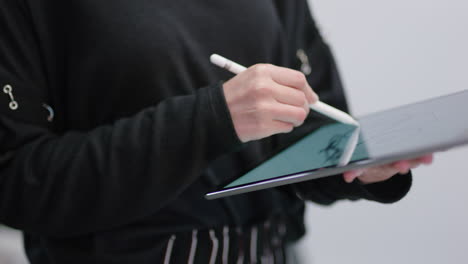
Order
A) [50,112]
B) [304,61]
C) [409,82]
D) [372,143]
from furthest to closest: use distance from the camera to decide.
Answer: [409,82], [304,61], [50,112], [372,143]

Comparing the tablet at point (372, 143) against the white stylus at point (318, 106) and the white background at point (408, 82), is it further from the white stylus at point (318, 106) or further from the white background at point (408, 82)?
the white background at point (408, 82)

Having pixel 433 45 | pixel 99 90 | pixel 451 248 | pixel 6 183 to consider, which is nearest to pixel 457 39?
pixel 433 45

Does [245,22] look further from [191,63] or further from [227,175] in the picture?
[227,175]

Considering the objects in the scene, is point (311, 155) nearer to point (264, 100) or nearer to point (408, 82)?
point (264, 100)

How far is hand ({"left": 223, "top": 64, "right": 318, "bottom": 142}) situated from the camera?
0.40m

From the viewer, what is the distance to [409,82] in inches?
30.9

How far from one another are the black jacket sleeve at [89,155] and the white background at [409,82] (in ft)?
1.60

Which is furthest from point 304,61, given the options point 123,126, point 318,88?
point 123,126

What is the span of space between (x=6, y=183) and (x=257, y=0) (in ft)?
1.15

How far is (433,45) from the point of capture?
29.8 inches

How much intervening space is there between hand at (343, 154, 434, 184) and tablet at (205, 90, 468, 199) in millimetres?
35

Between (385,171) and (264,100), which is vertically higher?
(264,100)

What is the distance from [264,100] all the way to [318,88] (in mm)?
239

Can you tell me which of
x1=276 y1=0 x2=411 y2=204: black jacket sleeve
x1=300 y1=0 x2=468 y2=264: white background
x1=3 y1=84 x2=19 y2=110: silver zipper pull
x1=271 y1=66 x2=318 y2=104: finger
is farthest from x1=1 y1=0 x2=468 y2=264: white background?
x1=3 y1=84 x2=19 y2=110: silver zipper pull
